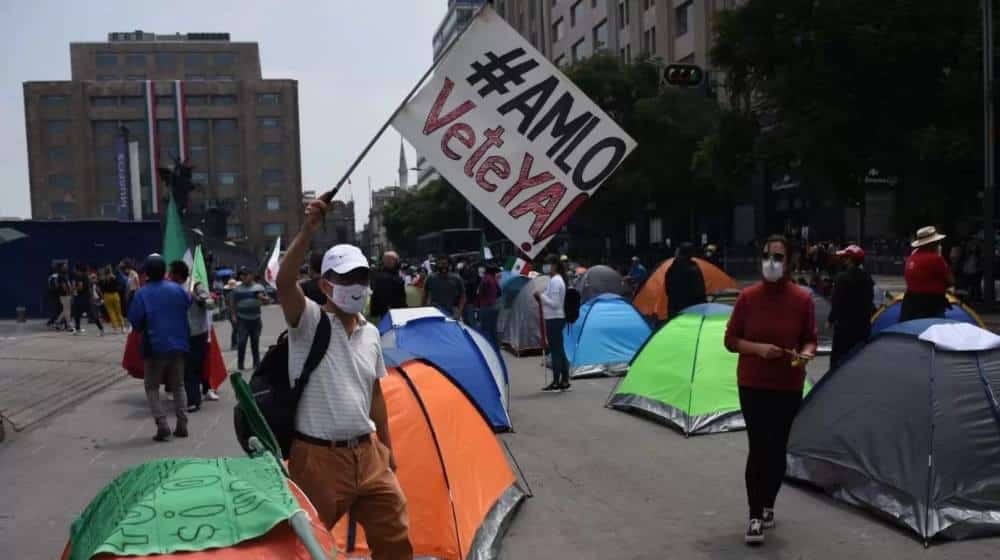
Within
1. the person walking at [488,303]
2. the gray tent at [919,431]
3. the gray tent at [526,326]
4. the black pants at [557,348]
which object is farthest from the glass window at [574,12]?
the gray tent at [919,431]

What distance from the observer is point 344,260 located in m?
4.02

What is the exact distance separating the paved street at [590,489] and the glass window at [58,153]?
8639cm

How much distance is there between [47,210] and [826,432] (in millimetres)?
94484

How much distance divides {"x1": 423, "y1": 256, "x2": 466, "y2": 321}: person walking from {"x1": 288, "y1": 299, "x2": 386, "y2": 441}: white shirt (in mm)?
10628

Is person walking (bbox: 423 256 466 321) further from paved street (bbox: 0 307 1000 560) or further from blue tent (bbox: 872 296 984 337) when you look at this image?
blue tent (bbox: 872 296 984 337)

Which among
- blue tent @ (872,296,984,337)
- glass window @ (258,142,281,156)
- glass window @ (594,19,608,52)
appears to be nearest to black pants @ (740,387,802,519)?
blue tent @ (872,296,984,337)

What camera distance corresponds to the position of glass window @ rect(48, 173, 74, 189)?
89438mm

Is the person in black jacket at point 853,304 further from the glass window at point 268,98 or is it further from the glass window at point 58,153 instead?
the glass window at point 58,153

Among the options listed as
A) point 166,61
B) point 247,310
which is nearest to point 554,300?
point 247,310

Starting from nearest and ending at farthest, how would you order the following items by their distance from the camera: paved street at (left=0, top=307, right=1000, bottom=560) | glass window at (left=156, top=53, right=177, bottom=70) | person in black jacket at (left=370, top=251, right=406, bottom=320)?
paved street at (left=0, top=307, right=1000, bottom=560)
person in black jacket at (left=370, top=251, right=406, bottom=320)
glass window at (left=156, top=53, right=177, bottom=70)

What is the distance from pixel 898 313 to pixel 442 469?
26.1ft

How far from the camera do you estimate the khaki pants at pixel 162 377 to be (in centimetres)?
938

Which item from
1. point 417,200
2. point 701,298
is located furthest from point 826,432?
point 417,200

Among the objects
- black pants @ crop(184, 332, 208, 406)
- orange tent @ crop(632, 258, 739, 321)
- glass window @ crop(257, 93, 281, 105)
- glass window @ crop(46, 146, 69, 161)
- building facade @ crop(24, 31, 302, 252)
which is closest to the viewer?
black pants @ crop(184, 332, 208, 406)
